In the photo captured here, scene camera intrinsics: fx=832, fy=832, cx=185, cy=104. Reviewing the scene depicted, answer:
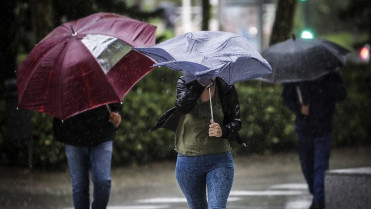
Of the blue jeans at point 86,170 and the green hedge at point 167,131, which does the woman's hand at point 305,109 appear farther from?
the green hedge at point 167,131

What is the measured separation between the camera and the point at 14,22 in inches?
617

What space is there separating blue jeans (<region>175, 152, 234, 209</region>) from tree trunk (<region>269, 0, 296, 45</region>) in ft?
32.6

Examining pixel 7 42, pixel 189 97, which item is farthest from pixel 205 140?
pixel 7 42

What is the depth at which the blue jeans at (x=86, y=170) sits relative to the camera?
7539 mm

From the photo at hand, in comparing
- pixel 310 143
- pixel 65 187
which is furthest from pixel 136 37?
pixel 65 187

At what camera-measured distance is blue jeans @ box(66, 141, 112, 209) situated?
24.7 ft

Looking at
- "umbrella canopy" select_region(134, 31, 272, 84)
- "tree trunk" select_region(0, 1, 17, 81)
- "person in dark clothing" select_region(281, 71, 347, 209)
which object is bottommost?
"tree trunk" select_region(0, 1, 17, 81)

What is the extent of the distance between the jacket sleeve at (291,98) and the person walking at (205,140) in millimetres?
3160

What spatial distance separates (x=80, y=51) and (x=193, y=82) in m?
1.50

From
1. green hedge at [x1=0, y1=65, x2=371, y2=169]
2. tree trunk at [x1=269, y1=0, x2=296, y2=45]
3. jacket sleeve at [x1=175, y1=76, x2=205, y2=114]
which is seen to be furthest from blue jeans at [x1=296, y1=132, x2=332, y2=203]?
tree trunk at [x1=269, y1=0, x2=296, y2=45]

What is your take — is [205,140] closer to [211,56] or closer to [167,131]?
[211,56]

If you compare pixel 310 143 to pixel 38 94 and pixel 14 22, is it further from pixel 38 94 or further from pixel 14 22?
pixel 14 22

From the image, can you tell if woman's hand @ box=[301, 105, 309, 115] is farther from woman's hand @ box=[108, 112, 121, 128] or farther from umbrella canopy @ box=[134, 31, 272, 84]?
umbrella canopy @ box=[134, 31, 272, 84]

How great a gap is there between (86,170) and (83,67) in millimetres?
1001
